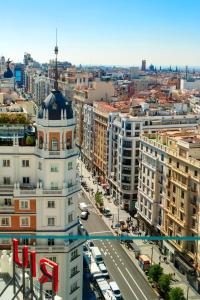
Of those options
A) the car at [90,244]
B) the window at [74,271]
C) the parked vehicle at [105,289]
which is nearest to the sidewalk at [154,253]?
the car at [90,244]

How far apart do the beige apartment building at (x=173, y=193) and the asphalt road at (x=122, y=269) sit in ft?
21.2

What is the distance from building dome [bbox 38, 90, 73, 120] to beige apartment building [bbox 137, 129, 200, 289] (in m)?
22.7

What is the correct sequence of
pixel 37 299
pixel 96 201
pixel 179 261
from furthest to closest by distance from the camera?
1. pixel 96 201
2. pixel 179 261
3. pixel 37 299

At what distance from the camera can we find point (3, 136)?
55.7 meters

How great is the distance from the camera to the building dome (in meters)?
52.7


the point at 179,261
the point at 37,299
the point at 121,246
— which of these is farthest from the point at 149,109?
the point at 37,299

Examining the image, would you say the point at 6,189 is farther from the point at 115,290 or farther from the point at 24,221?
the point at 115,290

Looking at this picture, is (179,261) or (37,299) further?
(179,261)

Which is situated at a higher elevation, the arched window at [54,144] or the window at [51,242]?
the arched window at [54,144]

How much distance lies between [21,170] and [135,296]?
81.2ft

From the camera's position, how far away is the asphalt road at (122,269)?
6638 centimetres

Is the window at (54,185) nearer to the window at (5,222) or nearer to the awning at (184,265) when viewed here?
the window at (5,222)

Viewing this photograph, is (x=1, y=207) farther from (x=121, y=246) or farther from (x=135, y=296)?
(x=121, y=246)

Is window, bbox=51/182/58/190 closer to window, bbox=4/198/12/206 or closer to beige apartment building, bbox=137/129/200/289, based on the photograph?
window, bbox=4/198/12/206
